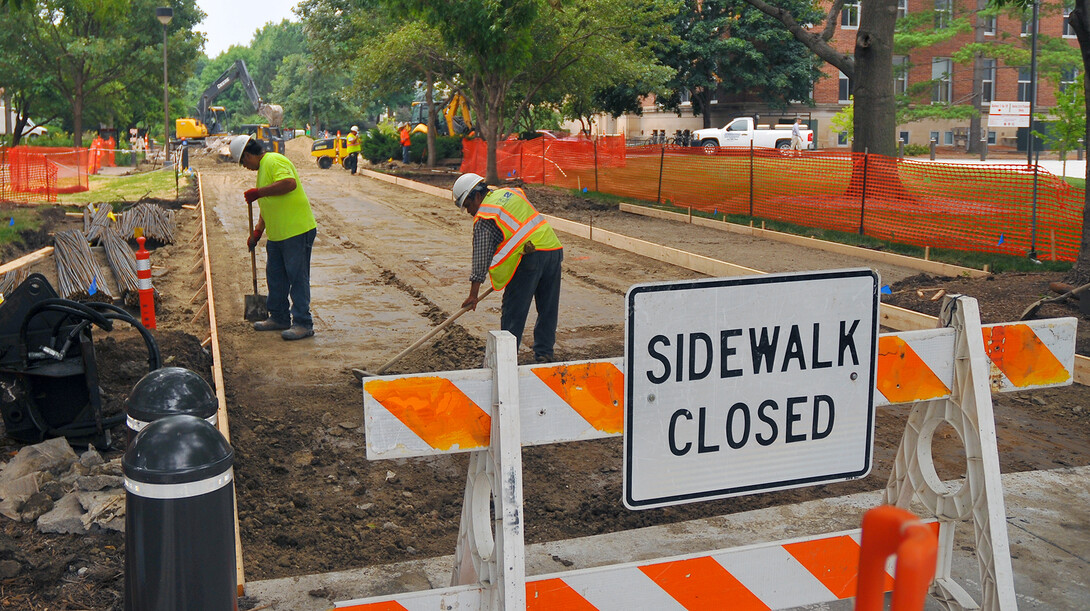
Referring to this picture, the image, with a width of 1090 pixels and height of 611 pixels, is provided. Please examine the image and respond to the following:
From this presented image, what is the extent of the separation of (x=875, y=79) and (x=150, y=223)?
13.2 meters

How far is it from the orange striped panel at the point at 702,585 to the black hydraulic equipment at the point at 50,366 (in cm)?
365

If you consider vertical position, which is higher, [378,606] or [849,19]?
[849,19]

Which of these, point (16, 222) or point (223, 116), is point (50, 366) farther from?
point (223, 116)

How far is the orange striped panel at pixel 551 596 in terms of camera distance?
9.69 feet

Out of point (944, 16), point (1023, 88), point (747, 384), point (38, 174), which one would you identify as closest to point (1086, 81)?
point (747, 384)

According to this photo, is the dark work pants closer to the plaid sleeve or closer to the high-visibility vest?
the high-visibility vest

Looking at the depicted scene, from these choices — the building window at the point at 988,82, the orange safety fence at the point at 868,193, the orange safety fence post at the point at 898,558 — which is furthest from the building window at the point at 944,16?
the orange safety fence post at the point at 898,558

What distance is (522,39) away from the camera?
22203 millimetres

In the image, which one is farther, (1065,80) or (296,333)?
(1065,80)

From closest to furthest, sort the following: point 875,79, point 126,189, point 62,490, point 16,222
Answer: point 62,490, point 16,222, point 875,79, point 126,189

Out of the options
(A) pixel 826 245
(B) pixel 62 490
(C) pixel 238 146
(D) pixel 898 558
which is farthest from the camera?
(A) pixel 826 245

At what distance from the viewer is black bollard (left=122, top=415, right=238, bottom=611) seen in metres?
2.90

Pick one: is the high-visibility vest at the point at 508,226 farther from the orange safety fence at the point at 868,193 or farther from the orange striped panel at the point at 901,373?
the orange safety fence at the point at 868,193

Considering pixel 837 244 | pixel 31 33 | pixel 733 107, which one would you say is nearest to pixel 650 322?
pixel 837 244
